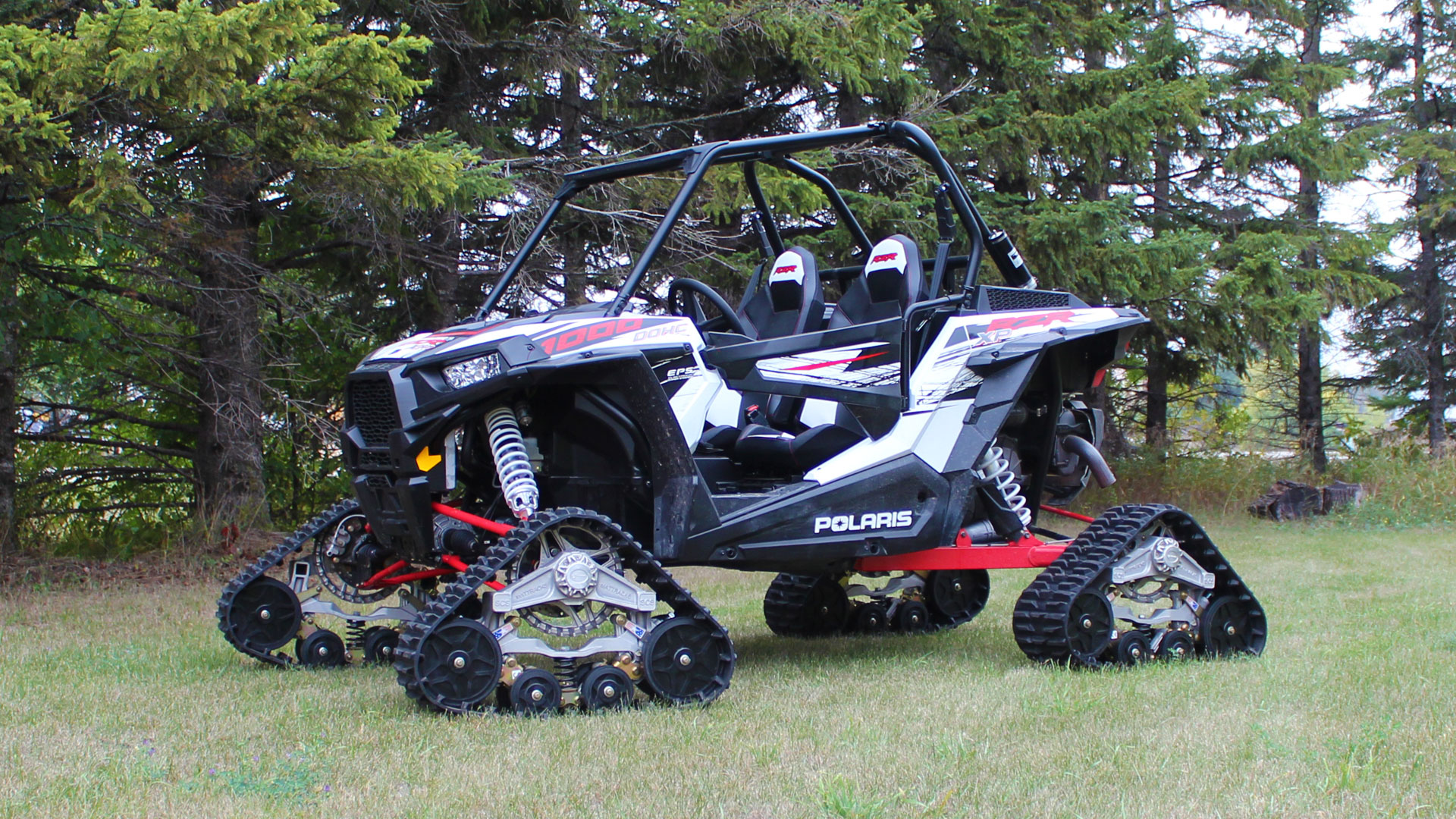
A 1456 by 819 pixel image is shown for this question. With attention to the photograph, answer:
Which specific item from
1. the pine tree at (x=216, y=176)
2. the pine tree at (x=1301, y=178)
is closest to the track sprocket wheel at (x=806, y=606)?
the pine tree at (x=216, y=176)

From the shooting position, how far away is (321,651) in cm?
563

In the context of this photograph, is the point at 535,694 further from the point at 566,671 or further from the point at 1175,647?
the point at 1175,647

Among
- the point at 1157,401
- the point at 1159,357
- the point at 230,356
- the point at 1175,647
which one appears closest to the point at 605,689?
the point at 1175,647

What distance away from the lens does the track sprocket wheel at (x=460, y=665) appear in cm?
421

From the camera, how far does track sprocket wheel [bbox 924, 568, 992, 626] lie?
7117mm

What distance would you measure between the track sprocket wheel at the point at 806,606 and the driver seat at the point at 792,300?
5.07ft

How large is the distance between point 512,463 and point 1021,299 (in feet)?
8.52

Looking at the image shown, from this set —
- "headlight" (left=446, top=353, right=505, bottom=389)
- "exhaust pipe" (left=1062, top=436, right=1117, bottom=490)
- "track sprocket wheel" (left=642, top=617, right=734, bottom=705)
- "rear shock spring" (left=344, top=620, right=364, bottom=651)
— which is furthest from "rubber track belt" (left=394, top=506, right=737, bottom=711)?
"exhaust pipe" (left=1062, top=436, right=1117, bottom=490)

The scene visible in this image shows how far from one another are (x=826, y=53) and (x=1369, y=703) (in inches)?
337

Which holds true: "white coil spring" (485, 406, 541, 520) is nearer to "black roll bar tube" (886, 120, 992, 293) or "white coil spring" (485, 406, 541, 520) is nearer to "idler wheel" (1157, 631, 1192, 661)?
"black roll bar tube" (886, 120, 992, 293)

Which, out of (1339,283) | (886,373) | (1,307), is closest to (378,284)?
(1,307)

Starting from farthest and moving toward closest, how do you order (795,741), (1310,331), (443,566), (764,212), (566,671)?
(1310,331), (764,212), (443,566), (566,671), (795,741)

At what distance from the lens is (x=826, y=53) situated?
1173 cm

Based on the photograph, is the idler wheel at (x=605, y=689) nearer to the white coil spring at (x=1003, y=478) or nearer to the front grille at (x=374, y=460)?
the front grille at (x=374, y=460)
